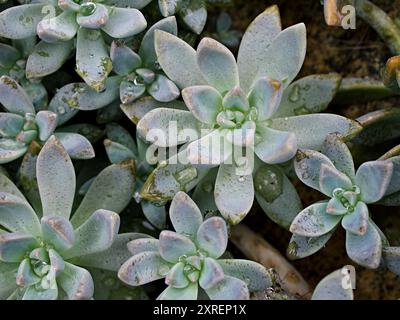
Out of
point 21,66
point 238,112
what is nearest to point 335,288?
point 238,112

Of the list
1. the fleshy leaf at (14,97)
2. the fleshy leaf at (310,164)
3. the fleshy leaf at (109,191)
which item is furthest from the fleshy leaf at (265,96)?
the fleshy leaf at (14,97)

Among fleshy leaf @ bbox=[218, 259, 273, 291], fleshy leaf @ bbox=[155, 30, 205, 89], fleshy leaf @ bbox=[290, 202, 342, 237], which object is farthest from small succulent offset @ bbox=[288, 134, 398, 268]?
fleshy leaf @ bbox=[155, 30, 205, 89]

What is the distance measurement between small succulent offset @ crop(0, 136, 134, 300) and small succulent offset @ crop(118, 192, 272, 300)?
0.30 ft

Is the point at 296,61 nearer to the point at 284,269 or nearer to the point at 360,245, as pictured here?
the point at 360,245

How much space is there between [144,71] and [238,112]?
0.30 meters

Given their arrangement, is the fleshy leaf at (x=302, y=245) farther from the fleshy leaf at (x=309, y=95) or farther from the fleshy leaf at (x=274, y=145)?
the fleshy leaf at (x=309, y=95)

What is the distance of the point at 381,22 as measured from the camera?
1.77 metres

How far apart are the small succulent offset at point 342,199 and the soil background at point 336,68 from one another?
0.25 metres

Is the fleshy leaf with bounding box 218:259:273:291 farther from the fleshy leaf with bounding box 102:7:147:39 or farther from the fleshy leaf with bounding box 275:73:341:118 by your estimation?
the fleshy leaf with bounding box 102:7:147:39

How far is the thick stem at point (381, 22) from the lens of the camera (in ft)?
5.77

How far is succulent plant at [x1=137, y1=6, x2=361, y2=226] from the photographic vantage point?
145 cm

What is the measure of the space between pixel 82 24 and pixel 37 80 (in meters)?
0.25
